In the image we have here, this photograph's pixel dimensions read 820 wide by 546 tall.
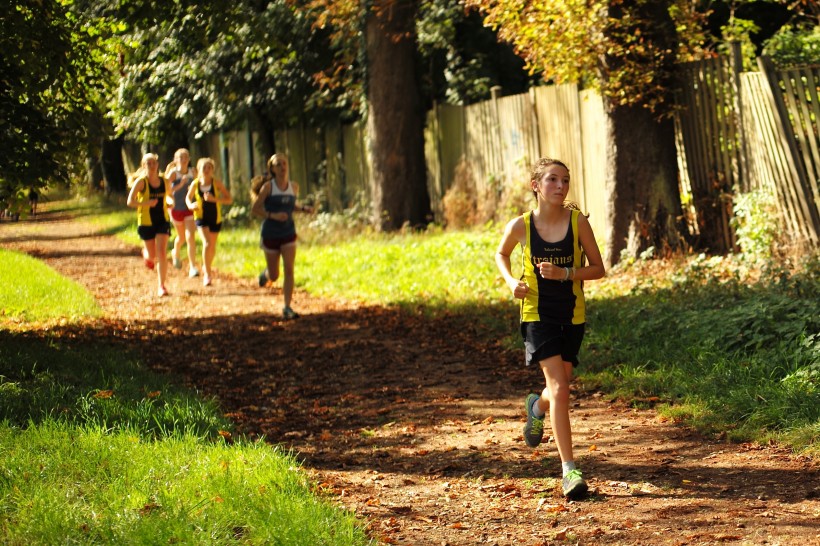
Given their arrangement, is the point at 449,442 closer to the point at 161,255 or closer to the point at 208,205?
the point at 161,255

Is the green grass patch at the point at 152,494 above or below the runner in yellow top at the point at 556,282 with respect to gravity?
below

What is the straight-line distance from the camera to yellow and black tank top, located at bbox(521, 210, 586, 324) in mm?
6098

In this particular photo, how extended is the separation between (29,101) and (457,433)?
21.8ft

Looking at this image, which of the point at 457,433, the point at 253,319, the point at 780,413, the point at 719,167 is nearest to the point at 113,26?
the point at 253,319

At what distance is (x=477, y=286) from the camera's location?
13617 mm

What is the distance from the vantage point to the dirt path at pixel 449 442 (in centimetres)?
543

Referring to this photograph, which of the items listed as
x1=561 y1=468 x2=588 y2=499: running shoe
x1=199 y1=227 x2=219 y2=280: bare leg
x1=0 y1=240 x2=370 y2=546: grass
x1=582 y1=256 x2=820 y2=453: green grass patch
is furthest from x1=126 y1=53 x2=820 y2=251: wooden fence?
x1=0 y1=240 x2=370 y2=546: grass

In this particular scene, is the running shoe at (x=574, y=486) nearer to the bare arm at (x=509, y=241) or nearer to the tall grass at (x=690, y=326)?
the bare arm at (x=509, y=241)

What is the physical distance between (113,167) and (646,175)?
32.8 metres

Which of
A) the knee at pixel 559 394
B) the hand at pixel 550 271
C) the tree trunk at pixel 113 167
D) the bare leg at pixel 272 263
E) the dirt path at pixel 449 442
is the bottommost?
the dirt path at pixel 449 442

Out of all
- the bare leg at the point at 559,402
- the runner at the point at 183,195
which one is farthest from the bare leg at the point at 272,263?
the bare leg at the point at 559,402

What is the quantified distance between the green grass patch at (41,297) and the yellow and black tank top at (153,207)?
1301 millimetres

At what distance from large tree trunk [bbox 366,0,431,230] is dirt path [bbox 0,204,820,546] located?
7316 mm

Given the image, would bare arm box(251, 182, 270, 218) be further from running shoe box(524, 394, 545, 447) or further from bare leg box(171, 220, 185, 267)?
running shoe box(524, 394, 545, 447)
